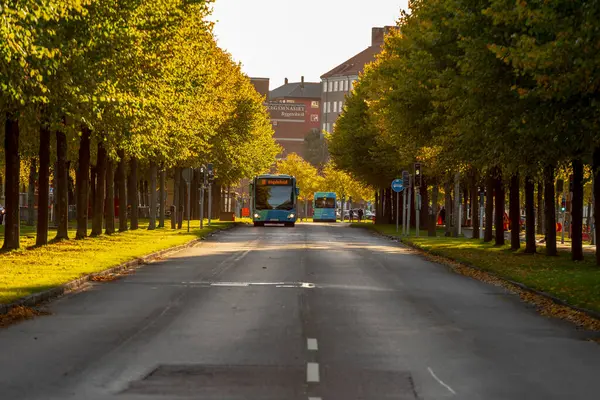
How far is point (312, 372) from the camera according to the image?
11297mm

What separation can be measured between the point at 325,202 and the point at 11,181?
289 ft

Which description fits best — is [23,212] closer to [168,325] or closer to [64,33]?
[64,33]

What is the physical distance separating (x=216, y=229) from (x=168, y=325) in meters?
46.8

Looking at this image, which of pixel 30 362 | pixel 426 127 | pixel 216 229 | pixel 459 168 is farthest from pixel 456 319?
pixel 216 229

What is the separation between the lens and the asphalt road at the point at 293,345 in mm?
10391

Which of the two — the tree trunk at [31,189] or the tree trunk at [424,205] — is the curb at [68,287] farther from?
the tree trunk at [424,205]

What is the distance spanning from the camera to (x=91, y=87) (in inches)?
1137

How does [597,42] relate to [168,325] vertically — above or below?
above

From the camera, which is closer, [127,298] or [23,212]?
[127,298]

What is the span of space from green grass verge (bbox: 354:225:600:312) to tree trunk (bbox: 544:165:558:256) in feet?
1.28

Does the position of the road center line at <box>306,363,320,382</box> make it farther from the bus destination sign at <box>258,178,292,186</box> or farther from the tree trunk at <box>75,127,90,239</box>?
the bus destination sign at <box>258,178,292,186</box>

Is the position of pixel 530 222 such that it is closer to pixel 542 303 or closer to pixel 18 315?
pixel 542 303

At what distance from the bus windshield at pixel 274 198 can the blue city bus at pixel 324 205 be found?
43.4m

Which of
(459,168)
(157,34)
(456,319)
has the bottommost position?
(456,319)
